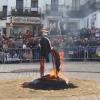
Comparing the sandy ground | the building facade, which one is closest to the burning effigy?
the sandy ground

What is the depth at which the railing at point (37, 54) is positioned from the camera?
882 inches

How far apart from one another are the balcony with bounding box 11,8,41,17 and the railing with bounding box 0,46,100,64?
29776 millimetres

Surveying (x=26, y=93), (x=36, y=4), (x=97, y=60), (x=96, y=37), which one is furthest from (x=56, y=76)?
(x=36, y=4)

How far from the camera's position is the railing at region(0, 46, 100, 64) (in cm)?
2239

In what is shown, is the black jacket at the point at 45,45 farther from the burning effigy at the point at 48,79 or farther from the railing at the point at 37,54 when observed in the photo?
the railing at the point at 37,54

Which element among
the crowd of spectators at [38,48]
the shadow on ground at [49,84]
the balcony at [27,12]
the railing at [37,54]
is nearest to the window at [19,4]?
the balcony at [27,12]

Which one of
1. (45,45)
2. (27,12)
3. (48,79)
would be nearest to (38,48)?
(45,45)

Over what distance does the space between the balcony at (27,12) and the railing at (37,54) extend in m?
29.8

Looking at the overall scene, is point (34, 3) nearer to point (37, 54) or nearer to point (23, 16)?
point (23, 16)

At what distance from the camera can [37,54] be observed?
22.8m

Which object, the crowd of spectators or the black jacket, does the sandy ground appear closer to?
the black jacket

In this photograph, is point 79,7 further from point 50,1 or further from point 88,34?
point 50,1

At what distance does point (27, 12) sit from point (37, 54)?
30.7 metres

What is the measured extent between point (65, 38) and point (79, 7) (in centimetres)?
639
